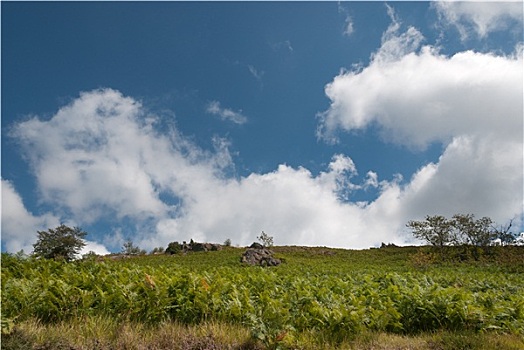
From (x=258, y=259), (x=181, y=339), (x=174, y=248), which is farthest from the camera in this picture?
(x=174, y=248)

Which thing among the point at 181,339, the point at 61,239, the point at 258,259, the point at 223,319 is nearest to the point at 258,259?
Result: the point at 258,259

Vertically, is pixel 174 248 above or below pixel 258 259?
above

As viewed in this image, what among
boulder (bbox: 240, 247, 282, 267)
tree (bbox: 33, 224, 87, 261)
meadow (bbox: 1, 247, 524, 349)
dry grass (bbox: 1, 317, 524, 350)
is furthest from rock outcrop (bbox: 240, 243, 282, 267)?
dry grass (bbox: 1, 317, 524, 350)

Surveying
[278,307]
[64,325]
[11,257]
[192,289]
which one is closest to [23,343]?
[64,325]

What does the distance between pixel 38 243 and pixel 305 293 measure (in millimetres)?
47313

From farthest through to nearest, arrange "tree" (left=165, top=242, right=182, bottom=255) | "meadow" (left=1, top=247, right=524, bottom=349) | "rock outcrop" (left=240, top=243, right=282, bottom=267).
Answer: "tree" (left=165, top=242, right=182, bottom=255) → "rock outcrop" (left=240, top=243, right=282, bottom=267) → "meadow" (left=1, top=247, right=524, bottom=349)

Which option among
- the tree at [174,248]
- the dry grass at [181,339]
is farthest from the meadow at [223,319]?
the tree at [174,248]

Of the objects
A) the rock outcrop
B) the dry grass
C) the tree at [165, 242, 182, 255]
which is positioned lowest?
the dry grass

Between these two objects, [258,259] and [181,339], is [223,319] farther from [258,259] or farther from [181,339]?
[258,259]

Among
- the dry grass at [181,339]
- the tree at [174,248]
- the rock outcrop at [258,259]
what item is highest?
the tree at [174,248]

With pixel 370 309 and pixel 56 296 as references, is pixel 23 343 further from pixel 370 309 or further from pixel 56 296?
pixel 370 309

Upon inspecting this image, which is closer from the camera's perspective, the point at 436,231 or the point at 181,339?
the point at 181,339

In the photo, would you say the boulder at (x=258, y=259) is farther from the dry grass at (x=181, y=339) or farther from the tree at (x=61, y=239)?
the dry grass at (x=181, y=339)

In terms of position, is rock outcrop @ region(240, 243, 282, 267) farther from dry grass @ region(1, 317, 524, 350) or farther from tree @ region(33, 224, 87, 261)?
dry grass @ region(1, 317, 524, 350)
